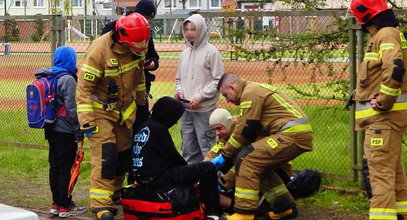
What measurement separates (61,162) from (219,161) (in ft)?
5.68

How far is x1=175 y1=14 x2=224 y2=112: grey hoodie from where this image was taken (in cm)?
926

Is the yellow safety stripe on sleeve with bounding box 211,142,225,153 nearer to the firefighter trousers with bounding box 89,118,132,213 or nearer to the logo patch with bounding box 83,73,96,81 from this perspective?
the firefighter trousers with bounding box 89,118,132,213

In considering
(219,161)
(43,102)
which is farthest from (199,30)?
(43,102)

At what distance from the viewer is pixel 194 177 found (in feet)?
26.5

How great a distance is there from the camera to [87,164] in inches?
441

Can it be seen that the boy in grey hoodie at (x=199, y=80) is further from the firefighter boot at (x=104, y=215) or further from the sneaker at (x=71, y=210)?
the firefighter boot at (x=104, y=215)

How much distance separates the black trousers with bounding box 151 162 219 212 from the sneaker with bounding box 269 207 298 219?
0.69 metres

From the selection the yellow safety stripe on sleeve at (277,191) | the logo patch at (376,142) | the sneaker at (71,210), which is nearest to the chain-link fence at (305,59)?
the yellow safety stripe on sleeve at (277,191)

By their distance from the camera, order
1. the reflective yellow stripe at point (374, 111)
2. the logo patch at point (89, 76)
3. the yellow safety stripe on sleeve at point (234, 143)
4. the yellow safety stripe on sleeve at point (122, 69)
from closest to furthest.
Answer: the reflective yellow stripe at point (374, 111) < the yellow safety stripe on sleeve at point (234, 143) < the logo patch at point (89, 76) < the yellow safety stripe on sleeve at point (122, 69)

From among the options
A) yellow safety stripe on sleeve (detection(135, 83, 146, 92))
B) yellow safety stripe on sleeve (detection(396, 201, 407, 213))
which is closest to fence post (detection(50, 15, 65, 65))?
yellow safety stripe on sleeve (detection(135, 83, 146, 92))

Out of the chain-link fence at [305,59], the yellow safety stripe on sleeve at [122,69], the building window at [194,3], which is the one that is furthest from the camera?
the building window at [194,3]

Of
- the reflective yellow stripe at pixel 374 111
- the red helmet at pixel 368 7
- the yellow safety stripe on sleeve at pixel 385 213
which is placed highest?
A: the red helmet at pixel 368 7

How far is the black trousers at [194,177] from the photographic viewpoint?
8039 mm

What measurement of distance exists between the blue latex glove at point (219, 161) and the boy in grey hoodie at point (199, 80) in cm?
90
